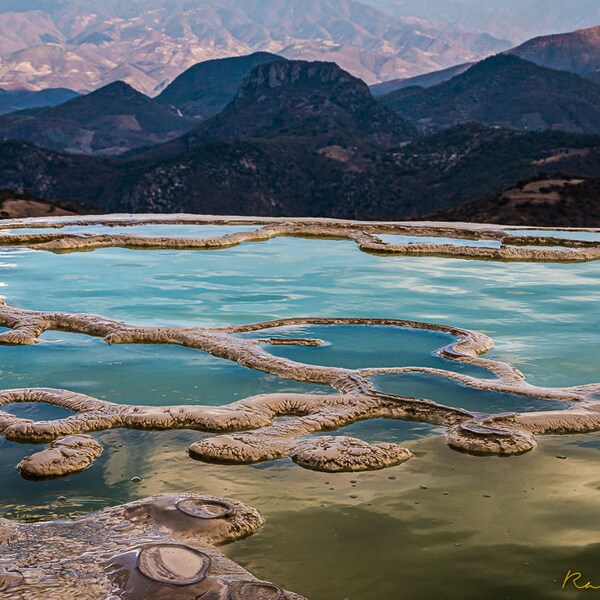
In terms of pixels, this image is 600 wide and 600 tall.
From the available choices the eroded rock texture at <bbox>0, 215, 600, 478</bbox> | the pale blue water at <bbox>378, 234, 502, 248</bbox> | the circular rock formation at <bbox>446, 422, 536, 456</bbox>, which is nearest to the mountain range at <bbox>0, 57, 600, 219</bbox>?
the pale blue water at <bbox>378, 234, 502, 248</bbox>

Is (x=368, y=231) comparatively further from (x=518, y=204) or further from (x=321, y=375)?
(x=518, y=204)

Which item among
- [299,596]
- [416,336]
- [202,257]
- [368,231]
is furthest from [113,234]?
[299,596]

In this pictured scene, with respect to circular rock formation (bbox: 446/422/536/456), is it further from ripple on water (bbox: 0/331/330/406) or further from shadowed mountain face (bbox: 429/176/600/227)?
shadowed mountain face (bbox: 429/176/600/227)

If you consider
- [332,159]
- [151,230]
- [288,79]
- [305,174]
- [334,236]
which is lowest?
[151,230]

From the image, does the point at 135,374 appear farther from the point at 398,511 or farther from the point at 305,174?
the point at 305,174
